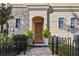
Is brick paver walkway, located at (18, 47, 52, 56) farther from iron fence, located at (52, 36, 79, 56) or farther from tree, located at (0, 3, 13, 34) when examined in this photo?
tree, located at (0, 3, 13, 34)

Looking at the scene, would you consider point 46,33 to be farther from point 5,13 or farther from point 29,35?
point 5,13

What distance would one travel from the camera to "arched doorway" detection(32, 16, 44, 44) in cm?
1042

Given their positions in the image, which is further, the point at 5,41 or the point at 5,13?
the point at 5,13

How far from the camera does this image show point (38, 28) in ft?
34.3

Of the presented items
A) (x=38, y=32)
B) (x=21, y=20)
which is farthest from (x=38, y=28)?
(x=21, y=20)

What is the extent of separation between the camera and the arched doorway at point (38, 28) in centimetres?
1042

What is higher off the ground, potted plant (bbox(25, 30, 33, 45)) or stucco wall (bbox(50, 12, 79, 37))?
stucco wall (bbox(50, 12, 79, 37))

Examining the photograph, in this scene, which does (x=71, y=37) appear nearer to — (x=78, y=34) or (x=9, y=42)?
(x=78, y=34)

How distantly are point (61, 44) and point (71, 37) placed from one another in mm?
155

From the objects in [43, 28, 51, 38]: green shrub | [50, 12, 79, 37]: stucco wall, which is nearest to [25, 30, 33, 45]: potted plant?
[43, 28, 51, 38]: green shrub

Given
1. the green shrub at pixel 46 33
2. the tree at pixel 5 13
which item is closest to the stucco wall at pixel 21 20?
the tree at pixel 5 13

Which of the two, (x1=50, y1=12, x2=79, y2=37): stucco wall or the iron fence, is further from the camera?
(x1=50, y1=12, x2=79, y2=37): stucco wall

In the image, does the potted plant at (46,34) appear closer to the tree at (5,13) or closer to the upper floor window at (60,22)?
the upper floor window at (60,22)

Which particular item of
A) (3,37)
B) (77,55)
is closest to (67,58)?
(77,55)
